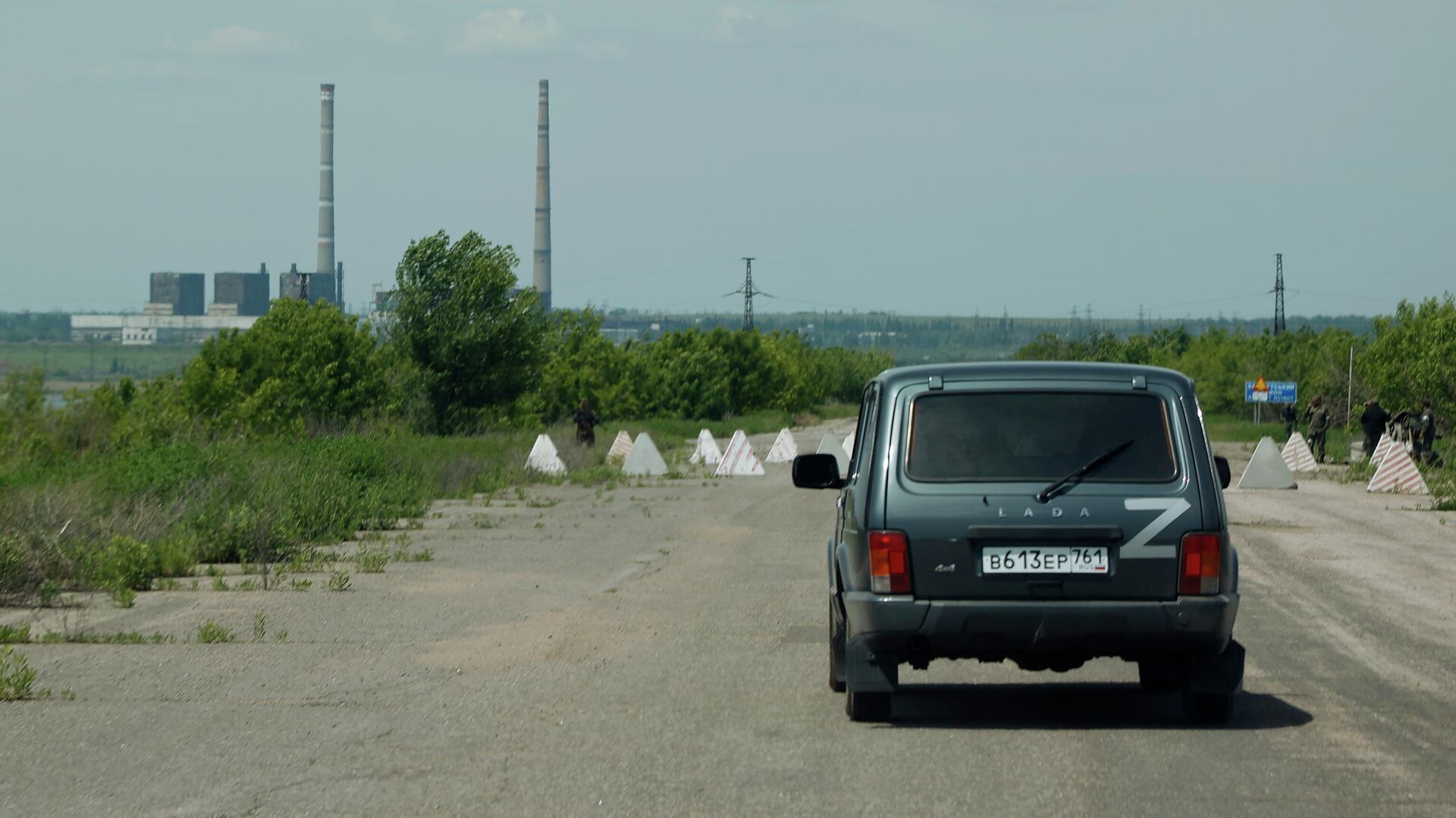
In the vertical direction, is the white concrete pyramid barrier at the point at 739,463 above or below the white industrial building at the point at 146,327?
below

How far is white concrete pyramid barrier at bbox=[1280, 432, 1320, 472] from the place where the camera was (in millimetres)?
37031

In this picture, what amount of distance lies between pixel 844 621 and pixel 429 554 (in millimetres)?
10295

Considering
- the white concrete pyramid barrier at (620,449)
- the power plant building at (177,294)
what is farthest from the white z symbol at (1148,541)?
the power plant building at (177,294)

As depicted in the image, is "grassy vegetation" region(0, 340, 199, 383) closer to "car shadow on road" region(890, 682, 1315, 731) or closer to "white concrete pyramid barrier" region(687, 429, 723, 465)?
"white concrete pyramid barrier" region(687, 429, 723, 465)

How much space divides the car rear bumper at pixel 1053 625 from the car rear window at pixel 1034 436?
0.55 metres

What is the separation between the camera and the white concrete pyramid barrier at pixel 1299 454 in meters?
37.0

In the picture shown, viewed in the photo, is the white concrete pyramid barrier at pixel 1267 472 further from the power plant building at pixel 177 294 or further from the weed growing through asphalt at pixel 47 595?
the power plant building at pixel 177 294

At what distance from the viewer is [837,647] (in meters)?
8.34

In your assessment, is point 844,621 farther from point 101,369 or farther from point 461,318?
point 101,369

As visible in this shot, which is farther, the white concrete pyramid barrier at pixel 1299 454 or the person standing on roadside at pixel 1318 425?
the person standing on roadside at pixel 1318 425

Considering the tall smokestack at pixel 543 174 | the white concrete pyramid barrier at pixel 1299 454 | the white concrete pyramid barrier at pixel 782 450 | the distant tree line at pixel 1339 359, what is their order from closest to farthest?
the white concrete pyramid barrier at pixel 1299 454, the white concrete pyramid barrier at pixel 782 450, the distant tree line at pixel 1339 359, the tall smokestack at pixel 543 174

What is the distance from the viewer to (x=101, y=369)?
4798 inches

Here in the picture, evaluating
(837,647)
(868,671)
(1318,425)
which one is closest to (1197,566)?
(868,671)

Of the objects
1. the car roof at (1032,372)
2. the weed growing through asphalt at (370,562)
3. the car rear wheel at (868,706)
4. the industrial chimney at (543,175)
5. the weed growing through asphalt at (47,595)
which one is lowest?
the weed growing through asphalt at (370,562)
